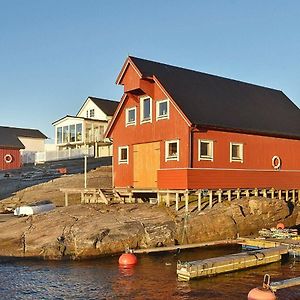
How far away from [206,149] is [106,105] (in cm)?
4109

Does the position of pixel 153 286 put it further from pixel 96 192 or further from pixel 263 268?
pixel 96 192

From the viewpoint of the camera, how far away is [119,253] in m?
22.4

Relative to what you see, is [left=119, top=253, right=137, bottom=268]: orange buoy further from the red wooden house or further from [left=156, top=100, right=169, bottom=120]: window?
[left=156, top=100, right=169, bottom=120]: window

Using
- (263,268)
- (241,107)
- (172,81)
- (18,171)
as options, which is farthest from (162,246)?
(18,171)

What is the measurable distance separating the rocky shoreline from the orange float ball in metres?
8.89

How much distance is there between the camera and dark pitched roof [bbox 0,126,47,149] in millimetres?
63331

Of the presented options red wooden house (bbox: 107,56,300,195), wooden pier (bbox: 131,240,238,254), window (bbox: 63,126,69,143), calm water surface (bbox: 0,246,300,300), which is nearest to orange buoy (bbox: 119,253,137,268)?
calm water surface (bbox: 0,246,300,300)

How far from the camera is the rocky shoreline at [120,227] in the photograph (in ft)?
72.3

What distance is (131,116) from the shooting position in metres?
32.5

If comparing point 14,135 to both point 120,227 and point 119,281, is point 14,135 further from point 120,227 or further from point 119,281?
point 119,281

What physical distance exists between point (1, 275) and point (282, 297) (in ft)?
33.8

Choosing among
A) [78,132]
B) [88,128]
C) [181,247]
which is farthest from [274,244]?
[78,132]

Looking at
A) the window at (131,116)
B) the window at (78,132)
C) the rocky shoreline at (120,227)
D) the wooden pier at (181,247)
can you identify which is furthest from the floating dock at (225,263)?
the window at (78,132)

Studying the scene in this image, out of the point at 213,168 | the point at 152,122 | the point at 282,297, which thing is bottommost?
the point at 282,297
